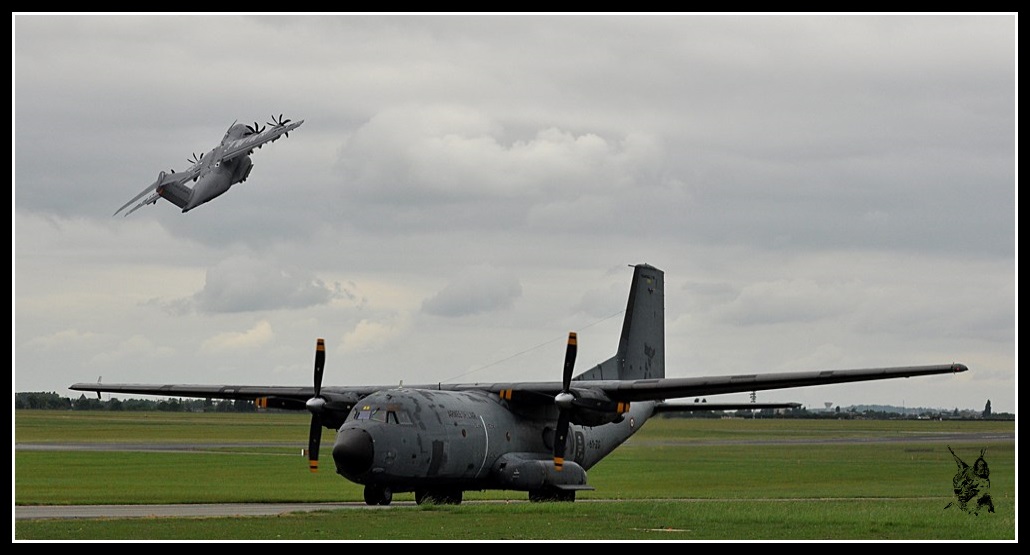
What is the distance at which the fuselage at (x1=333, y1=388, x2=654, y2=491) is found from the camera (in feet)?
114

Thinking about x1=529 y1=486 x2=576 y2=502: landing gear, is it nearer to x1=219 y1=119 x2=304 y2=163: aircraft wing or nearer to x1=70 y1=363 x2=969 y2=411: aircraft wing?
x1=70 y1=363 x2=969 y2=411: aircraft wing

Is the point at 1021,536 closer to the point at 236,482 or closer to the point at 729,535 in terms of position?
the point at 729,535

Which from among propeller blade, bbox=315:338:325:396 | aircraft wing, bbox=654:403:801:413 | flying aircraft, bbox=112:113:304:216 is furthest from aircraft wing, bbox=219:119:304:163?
aircraft wing, bbox=654:403:801:413

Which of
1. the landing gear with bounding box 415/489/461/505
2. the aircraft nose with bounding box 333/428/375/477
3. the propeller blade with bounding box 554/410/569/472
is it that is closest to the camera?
the aircraft nose with bounding box 333/428/375/477

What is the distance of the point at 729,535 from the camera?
89.2ft

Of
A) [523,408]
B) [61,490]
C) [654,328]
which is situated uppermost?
[654,328]

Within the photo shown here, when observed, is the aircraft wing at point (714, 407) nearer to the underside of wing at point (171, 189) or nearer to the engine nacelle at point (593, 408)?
the engine nacelle at point (593, 408)

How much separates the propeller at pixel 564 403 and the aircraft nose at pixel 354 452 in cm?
568

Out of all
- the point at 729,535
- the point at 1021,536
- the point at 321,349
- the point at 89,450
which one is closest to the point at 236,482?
the point at 321,349

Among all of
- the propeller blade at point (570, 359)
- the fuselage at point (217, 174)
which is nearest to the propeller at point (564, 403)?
the propeller blade at point (570, 359)

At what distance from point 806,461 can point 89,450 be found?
124ft

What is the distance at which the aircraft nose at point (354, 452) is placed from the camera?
3409 cm

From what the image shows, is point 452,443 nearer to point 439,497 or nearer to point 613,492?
point 439,497

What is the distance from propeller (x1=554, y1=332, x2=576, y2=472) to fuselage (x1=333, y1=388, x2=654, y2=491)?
1076 millimetres
